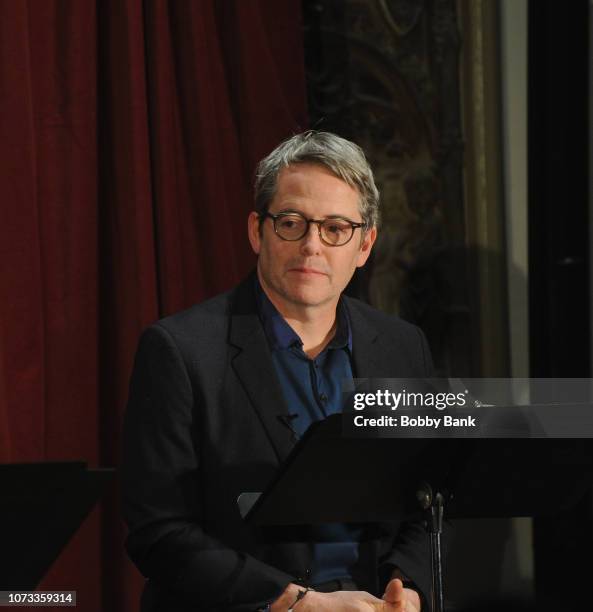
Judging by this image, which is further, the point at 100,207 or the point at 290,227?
the point at 100,207

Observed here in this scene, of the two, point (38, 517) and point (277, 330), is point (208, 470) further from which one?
point (38, 517)

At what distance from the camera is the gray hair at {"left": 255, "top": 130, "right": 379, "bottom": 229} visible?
6.21ft

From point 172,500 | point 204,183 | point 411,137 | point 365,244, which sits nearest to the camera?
point 172,500

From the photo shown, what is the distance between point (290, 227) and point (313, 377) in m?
0.31

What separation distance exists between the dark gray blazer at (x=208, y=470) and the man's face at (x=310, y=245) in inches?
4.7

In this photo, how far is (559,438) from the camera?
1.45 meters

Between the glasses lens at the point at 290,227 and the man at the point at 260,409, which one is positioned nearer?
the man at the point at 260,409

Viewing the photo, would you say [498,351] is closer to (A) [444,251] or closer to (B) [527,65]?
(A) [444,251]

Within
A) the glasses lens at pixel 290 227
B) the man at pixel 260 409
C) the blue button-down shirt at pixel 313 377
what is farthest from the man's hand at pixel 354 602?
the glasses lens at pixel 290 227

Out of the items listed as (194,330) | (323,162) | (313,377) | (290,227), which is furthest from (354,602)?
(323,162)

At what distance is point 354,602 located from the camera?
1.63 metres

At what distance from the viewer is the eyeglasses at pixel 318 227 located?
1888 millimetres

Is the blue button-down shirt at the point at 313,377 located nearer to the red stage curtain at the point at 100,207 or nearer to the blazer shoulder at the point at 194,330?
the blazer shoulder at the point at 194,330

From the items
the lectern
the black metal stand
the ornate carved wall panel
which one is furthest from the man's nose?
the ornate carved wall panel
